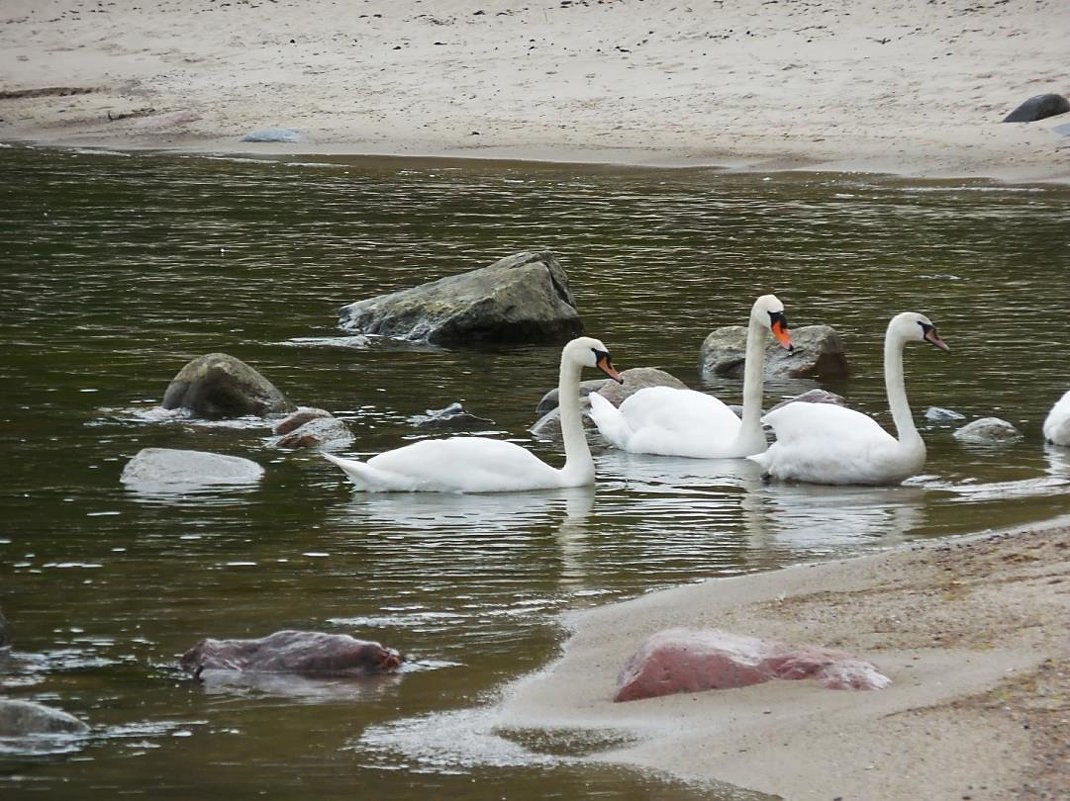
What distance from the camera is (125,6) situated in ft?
123

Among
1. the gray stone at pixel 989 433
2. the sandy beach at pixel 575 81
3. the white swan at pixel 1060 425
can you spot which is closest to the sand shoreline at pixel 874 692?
the white swan at pixel 1060 425

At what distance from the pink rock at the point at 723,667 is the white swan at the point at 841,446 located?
3.36 meters

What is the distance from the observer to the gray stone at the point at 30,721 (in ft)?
14.6

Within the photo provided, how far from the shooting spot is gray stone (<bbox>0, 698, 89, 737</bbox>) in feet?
14.6

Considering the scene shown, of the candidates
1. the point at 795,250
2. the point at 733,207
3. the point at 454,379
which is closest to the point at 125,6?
the point at 733,207

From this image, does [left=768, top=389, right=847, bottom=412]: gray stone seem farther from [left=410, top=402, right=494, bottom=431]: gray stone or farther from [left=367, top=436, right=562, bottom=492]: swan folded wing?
[left=367, top=436, right=562, bottom=492]: swan folded wing

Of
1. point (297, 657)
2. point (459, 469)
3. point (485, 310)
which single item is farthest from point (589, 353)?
point (485, 310)

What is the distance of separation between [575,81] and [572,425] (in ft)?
66.6

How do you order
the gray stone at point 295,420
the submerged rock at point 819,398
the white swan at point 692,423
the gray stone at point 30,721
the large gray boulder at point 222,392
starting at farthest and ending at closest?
the submerged rock at point 819,398
the large gray boulder at point 222,392
the gray stone at point 295,420
the white swan at point 692,423
the gray stone at point 30,721

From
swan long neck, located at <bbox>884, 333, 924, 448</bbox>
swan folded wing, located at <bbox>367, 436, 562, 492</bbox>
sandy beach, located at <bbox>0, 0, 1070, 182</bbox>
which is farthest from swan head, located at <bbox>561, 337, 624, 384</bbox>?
sandy beach, located at <bbox>0, 0, 1070, 182</bbox>

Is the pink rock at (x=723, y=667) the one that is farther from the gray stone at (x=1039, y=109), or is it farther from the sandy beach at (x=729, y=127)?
the gray stone at (x=1039, y=109)

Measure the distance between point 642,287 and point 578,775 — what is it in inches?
400

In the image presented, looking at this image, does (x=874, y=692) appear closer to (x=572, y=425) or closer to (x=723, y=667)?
(x=723, y=667)

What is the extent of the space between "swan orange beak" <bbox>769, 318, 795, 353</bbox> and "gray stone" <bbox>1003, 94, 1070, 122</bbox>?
571 inches
